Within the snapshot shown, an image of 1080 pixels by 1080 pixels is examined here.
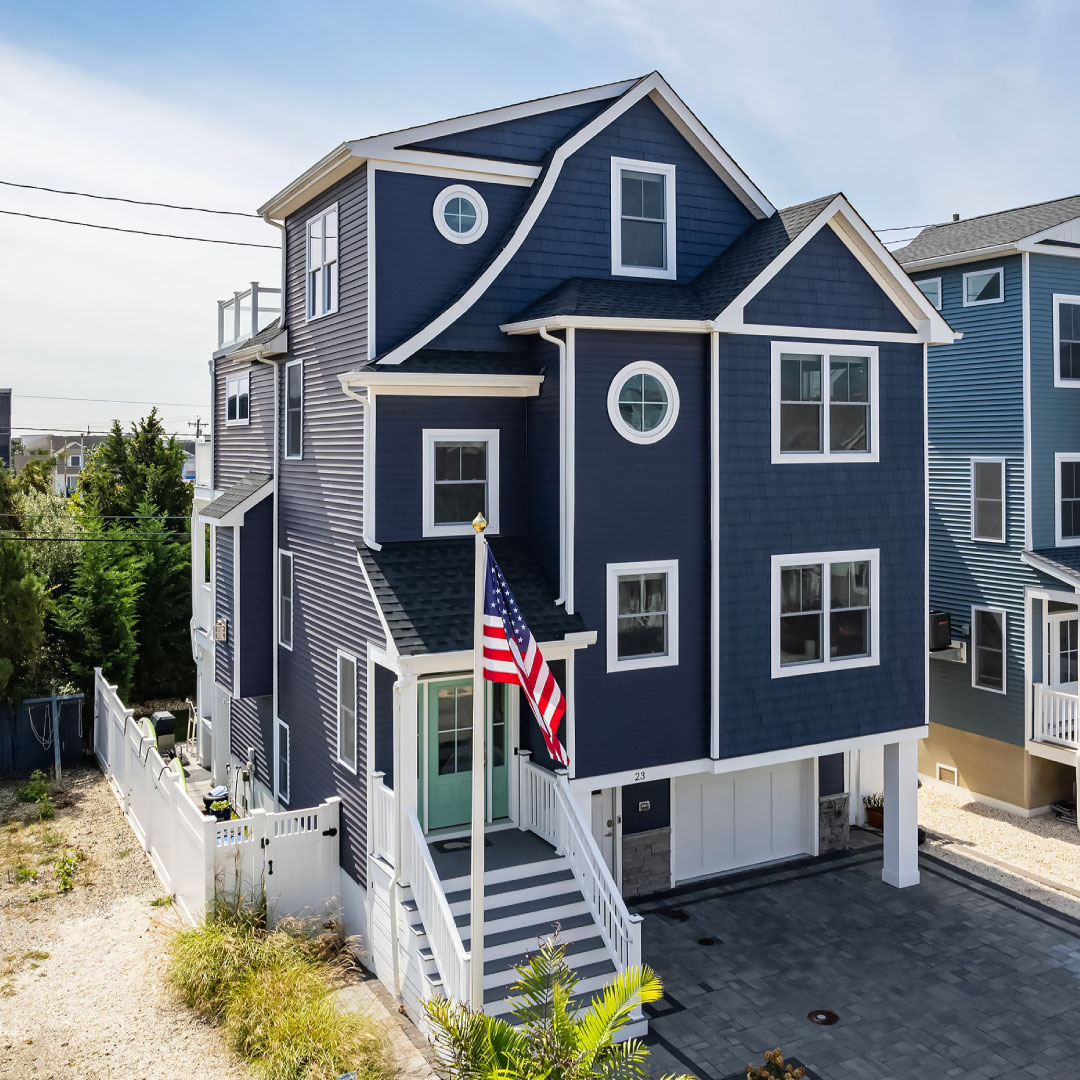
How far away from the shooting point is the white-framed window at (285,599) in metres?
17.3

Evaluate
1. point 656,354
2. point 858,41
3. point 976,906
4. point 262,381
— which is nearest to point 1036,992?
point 976,906

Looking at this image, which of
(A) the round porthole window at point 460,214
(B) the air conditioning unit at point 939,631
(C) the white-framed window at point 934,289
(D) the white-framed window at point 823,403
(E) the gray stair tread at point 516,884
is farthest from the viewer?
(C) the white-framed window at point 934,289

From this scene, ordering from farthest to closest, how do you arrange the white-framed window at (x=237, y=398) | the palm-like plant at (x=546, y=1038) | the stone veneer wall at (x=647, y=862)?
Answer: the white-framed window at (x=237, y=398) → the stone veneer wall at (x=647, y=862) → the palm-like plant at (x=546, y=1038)

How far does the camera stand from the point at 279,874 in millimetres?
14336

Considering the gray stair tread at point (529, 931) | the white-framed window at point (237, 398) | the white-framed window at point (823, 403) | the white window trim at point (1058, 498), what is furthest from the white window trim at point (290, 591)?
the white window trim at point (1058, 498)

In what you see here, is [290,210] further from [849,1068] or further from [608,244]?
[849,1068]

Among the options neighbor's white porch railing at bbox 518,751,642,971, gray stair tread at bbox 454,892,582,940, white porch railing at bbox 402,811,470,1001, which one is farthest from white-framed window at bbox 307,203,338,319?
gray stair tread at bbox 454,892,582,940

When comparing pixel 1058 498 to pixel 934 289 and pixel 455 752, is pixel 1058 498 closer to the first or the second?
pixel 934 289

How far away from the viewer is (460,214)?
1485 centimetres

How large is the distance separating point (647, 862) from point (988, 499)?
10484 millimetres

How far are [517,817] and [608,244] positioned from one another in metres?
8.33

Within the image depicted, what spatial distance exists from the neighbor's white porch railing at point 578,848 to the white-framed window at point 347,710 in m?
2.38

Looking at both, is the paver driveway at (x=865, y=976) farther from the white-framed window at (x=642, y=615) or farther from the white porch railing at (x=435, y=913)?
the white-framed window at (x=642, y=615)

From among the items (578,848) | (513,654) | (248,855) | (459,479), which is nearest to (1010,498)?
(459,479)
